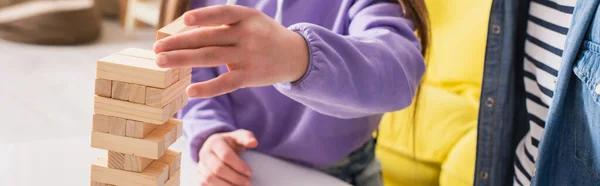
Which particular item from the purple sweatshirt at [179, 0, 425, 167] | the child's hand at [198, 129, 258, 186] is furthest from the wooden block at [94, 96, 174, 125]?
the child's hand at [198, 129, 258, 186]

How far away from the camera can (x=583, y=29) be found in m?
0.85

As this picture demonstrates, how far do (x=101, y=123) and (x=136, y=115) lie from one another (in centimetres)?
4

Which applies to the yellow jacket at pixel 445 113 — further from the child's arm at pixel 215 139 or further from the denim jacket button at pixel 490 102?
the child's arm at pixel 215 139

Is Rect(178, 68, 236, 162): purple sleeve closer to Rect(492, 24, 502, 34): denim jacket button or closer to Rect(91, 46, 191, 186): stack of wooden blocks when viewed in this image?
Rect(91, 46, 191, 186): stack of wooden blocks

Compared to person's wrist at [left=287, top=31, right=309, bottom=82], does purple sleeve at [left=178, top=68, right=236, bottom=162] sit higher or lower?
lower

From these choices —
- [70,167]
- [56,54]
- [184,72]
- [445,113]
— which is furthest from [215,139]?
[56,54]

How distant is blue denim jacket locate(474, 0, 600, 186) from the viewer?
85 centimetres

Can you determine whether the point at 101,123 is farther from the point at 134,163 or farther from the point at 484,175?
→ the point at 484,175

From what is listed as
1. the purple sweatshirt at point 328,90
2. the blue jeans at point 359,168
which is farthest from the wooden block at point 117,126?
the blue jeans at point 359,168

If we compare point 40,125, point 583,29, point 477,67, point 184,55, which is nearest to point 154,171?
point 184,55

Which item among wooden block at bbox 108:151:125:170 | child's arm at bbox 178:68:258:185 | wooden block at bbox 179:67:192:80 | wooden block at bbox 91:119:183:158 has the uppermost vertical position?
wooden block at bbox 179:67:192:80

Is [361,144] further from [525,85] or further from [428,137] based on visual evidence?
[428,137]

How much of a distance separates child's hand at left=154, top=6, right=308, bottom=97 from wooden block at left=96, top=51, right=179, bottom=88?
3 centimetres

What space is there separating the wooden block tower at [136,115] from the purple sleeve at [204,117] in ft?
0.91
